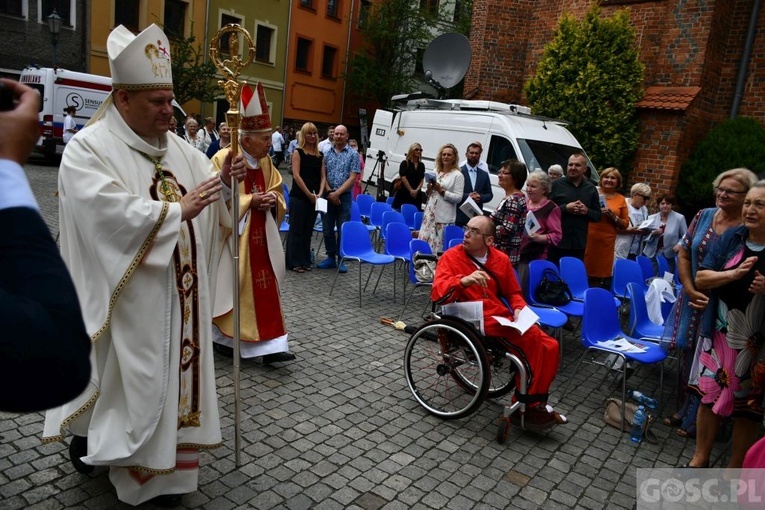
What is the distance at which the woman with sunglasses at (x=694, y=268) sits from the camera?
3.83 metres

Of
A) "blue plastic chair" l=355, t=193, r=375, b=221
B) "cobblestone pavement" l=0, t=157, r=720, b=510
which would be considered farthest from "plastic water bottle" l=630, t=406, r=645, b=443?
"blue plastic chair" l=355, t=193, r=375, b=221

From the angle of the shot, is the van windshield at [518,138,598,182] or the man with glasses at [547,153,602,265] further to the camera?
the van windshield at [518,138,598,182]

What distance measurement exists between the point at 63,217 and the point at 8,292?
188 centimetres

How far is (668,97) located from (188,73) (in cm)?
1558

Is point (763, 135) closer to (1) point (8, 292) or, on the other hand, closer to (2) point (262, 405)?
(2) point (262, 405)

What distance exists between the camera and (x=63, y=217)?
2621 millimetres

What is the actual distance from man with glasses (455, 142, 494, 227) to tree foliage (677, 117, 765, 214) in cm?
607

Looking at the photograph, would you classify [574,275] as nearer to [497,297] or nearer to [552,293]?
[552,293]

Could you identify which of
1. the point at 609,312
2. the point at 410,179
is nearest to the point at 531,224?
the point at 609,312

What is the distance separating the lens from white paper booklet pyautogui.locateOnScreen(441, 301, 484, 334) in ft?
13.0

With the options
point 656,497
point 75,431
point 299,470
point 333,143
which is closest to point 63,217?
point 75,431

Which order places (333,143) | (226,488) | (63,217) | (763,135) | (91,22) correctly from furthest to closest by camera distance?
1. (91,22)
2. (763,135)
3. (333,143)
4. (226,488)
5. (63,217)

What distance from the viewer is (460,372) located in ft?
14.8

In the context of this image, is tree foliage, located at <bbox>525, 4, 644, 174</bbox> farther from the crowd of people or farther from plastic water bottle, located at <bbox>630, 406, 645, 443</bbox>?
plastic water bottle, located at <bbox>630, 406, 645, 443</bbox>
